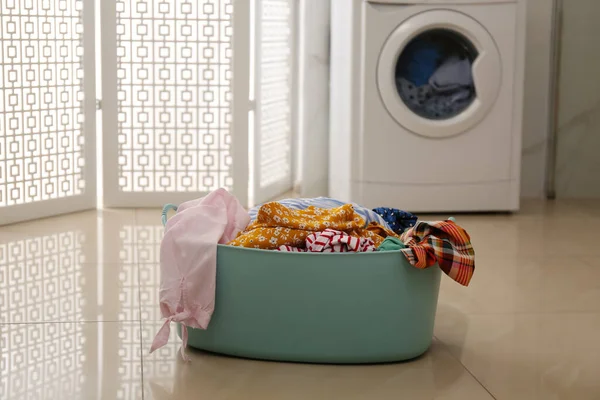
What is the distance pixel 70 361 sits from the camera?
1.98m

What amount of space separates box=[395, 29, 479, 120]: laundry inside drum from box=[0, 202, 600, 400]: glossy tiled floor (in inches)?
23.4

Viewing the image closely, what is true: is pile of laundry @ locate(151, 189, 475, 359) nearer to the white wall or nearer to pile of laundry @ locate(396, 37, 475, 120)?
pile of laundry @ locate(396, 37, 475, 120)

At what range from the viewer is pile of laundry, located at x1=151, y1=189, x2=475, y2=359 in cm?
194

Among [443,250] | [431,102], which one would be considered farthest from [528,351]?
[431,102]

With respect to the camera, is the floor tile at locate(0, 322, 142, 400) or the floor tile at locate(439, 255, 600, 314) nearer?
the floor tile at locate(0, 322, 142, 400)

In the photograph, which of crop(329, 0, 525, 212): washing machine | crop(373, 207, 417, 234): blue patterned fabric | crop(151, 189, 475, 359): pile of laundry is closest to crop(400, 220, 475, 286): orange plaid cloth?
crop(151, 189, 475, 359): pile of laundry

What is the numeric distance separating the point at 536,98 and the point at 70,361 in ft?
8.90

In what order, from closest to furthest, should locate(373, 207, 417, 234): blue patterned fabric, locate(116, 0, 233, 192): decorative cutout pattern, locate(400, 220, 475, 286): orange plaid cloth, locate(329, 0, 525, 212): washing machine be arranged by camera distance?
locate(400, 220, 475, 286): orange plaid cloth, locate(373, 207, 417, 234): blue patterned fabric, locate(329, 0, 525, 212): washing machine, locate(116, 0, 233, 192): decorative cutout pattern

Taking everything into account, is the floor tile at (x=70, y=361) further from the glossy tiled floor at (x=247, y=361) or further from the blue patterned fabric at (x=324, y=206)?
the blue patterned fabric at (x=324, y=206)

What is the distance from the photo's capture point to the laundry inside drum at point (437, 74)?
357 cm

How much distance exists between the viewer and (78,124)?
11.8 ft

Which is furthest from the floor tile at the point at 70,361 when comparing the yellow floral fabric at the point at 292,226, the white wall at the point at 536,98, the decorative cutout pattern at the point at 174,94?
the white wall at the point at 536,98

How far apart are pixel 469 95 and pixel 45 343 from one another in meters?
2.04

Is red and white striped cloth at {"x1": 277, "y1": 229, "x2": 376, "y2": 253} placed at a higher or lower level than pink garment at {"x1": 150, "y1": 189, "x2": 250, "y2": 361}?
higher
